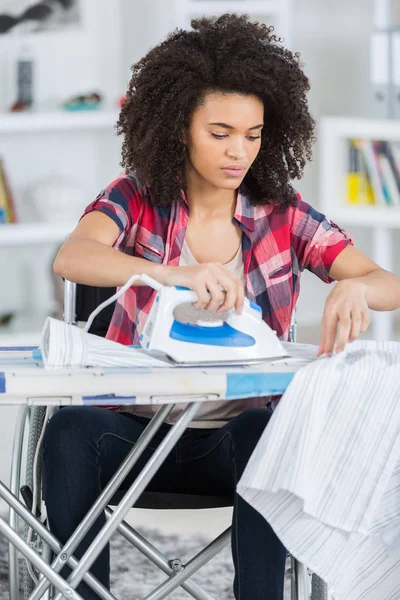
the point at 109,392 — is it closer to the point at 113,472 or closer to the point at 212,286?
the point at 212,286

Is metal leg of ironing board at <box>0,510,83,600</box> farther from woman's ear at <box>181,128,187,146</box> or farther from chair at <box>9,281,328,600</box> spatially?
woman's ear at <box>181,128,187,146</box>

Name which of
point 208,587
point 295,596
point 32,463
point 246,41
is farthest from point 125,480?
point 246,41

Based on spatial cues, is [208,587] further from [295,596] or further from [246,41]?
[246,41]

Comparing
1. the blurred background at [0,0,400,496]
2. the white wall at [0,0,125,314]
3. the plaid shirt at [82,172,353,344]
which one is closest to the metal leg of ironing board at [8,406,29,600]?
the plaid shirt at [82,172,353,344]

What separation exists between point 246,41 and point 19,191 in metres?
2.51

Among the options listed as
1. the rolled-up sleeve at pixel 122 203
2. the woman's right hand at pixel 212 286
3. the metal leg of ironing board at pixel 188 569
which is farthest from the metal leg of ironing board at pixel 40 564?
the rolled-up sleeve at pixel 122 203

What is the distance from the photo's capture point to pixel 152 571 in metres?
2.20

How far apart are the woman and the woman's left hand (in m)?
0.02

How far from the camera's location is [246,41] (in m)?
1.81

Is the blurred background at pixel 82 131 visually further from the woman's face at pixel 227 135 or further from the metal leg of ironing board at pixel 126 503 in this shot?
the metal leg of ironing board at pixel 126 503

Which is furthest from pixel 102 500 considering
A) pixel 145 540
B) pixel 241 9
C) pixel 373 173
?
pixel 241 9

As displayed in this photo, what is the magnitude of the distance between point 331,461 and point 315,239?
569 millimetres

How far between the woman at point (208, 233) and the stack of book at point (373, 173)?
205 centimetres

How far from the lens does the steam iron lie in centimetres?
142
